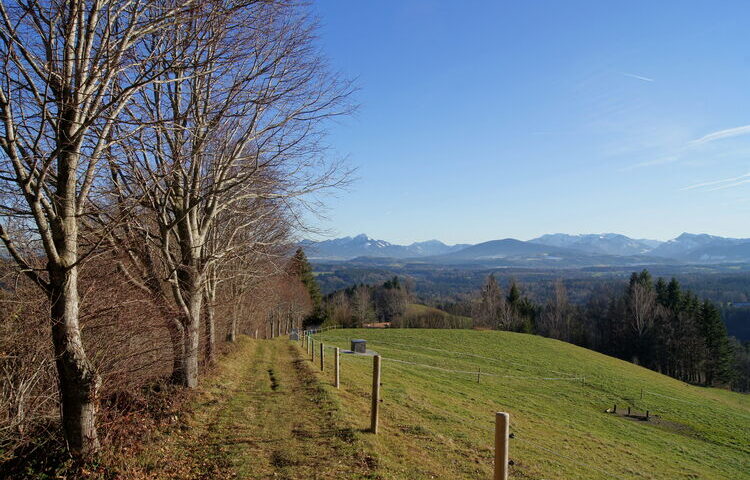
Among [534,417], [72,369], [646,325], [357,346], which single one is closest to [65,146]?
[72,369]

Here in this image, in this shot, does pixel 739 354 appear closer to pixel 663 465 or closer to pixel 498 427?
pixel 663 465

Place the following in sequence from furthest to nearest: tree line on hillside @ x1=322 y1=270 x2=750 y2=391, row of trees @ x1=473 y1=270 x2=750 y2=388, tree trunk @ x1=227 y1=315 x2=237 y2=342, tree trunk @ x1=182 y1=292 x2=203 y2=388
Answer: tree line on hillside @ x1=322 y1=270 x2=750 y2=391 < row of trees @ x1=473 y1=270 x2=750 y2=388 < tree trunk @ x1=227 y1=315 x2=237 y2=342 < tree trunk @ x1=182 y1=292 x2=203 y2=388

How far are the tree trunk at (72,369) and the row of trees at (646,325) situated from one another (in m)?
70.0

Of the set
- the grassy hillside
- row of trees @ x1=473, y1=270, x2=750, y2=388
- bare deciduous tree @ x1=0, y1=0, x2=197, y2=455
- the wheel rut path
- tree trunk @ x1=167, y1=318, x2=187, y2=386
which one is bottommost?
row of trees @ x1=473, y1=270, x2=750, y2=388

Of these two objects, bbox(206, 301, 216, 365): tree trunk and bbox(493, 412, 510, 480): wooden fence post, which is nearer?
bbox(493, 412, 510, 480): wooden fence post

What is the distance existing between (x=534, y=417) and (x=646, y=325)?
58814 millimetres

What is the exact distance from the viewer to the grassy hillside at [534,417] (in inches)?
318

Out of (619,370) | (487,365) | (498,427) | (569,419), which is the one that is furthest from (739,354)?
(498,427)

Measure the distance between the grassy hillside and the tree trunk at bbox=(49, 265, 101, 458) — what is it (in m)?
3.87

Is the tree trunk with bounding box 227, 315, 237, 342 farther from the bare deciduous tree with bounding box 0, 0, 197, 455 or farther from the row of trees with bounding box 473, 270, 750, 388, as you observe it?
the row of trees with bounding box 473, 270, 750, 388

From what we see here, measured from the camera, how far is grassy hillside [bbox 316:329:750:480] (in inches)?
318

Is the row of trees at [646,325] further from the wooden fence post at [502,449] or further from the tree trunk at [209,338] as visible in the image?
the wooden fence post at [502,449]

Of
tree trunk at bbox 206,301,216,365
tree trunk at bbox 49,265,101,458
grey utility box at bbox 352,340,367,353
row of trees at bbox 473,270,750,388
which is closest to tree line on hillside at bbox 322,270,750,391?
row of trees at bbox 473,270,750,388

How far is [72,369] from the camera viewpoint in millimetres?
5191
